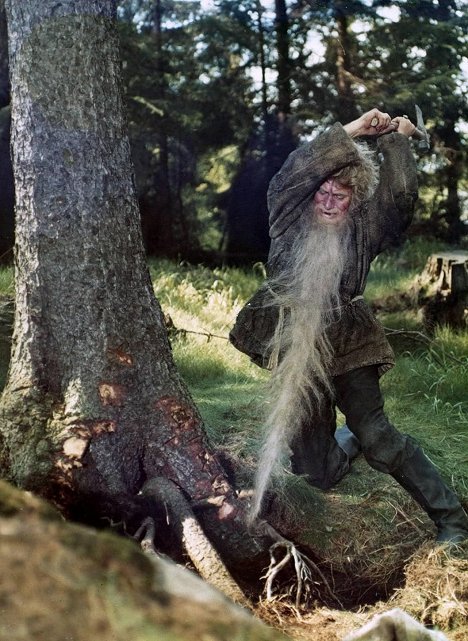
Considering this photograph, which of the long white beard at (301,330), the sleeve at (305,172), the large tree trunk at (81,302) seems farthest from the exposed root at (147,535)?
the sleeve at (305,172)

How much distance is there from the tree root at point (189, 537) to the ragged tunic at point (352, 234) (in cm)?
73

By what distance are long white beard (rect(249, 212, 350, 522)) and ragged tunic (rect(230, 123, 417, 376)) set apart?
0.19 ft

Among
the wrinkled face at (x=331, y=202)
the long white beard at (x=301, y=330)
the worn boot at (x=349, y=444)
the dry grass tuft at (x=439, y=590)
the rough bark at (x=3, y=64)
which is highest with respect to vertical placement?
the rough bark at (x=3, y=64)

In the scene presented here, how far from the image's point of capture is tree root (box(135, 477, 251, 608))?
282cm

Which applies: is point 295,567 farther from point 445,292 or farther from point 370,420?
point 445,292

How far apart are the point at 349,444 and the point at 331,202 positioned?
1.42 meters

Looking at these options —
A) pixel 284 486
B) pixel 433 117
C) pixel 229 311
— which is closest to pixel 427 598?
pixel 284 486

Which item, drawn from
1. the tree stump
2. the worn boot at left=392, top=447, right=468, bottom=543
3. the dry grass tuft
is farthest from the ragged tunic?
the tree stump

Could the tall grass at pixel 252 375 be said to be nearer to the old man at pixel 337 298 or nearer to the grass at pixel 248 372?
the grass at pixel 248 372

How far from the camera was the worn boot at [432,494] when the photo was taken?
3412 millimetres

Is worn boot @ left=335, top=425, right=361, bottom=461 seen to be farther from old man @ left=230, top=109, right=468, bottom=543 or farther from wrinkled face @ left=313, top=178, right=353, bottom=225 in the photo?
wrinkled face @ left=313, top=178, right=353, bottom=225

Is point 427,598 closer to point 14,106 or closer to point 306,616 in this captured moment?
point 306,616

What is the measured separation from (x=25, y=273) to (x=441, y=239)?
21.8ft

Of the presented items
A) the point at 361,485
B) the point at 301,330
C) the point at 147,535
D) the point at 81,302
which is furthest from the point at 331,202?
the point at 147,535
